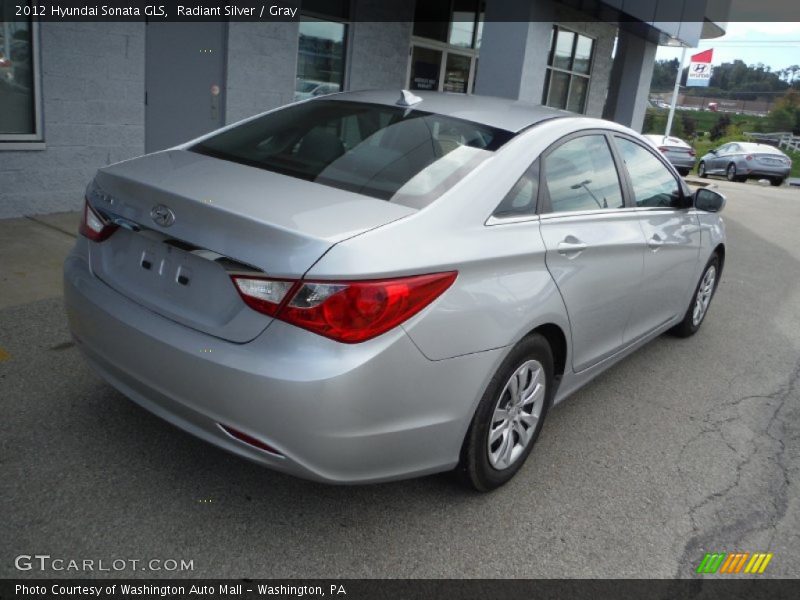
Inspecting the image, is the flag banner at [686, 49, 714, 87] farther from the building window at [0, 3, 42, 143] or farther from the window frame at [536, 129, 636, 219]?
the window frame at [536, 129, 636, 219]

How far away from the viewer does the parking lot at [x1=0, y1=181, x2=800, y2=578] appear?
267 centimetres

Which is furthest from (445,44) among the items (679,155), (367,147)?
(679,155)

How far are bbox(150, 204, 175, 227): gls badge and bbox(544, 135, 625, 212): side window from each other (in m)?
1.64

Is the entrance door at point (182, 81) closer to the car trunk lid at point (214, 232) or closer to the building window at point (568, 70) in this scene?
the car trunk lid at point (214, 232)

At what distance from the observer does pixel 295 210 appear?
2.57 m

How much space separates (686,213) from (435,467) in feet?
9.70

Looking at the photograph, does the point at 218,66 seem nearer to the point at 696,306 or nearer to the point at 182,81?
the point at 182,81

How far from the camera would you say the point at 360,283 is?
7.80ft

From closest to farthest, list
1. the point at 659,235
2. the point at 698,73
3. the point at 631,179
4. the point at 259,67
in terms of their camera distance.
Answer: the point at 631,179, the point at 659,235, the point at 259,67, the point at 698,73

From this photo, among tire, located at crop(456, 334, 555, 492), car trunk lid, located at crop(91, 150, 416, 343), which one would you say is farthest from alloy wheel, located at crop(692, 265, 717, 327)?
car trunk lid, located at crop(91, 150, 416, 343)

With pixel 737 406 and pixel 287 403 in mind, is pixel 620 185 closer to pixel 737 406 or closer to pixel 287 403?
pixel 737 406

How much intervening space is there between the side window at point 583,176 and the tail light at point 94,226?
1884 mm

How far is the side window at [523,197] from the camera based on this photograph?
3.00 m

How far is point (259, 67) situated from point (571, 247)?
6.30m
